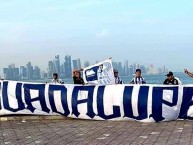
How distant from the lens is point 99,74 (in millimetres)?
14195

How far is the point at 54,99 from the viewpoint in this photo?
13133 millimetres

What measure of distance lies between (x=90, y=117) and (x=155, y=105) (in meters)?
2.10

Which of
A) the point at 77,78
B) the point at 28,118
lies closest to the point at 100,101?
the point at 77,78

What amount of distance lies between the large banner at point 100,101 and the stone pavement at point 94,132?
0.33 metres

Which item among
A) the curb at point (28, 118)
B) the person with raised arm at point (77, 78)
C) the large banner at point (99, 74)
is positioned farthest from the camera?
the large banner at point (99, 74)

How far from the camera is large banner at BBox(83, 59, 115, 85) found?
14.1 meters

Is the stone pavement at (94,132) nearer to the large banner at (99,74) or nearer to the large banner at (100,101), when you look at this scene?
the large banner at (100,101)

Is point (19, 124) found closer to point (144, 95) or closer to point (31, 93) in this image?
point (31, 93)

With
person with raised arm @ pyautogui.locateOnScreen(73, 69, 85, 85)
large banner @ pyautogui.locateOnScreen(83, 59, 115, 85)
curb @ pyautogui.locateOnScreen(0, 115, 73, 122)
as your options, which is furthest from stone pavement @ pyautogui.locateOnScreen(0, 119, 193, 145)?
large banner @ pyautogui.locateOnScreen(83, 59, 115, 85)

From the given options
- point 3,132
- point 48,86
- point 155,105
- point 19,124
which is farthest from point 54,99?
point 155,105

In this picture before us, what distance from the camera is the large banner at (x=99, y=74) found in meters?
14.1

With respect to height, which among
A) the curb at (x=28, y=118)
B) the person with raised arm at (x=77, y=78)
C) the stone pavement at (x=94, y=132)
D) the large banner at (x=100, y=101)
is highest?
the person with raised arm at (x=77, y=78)

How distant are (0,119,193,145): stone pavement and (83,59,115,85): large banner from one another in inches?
72.8

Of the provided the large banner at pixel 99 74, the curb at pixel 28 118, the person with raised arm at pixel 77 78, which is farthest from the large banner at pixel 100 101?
the large banner at pixel 99 74
